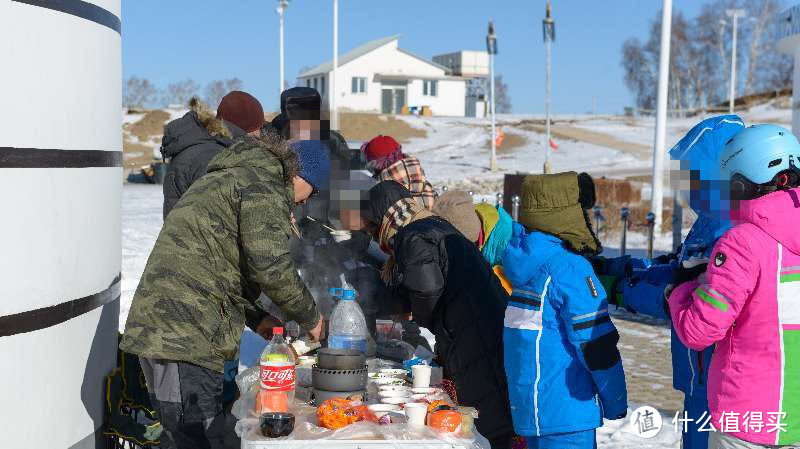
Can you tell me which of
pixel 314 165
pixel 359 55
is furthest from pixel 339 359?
pixel 359 55

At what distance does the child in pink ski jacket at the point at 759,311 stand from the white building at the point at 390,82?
69.6 meters

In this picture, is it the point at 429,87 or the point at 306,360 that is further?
the point at 429,87

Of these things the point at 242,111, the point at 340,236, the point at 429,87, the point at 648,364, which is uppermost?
the point at 429,87

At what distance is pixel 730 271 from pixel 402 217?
163cm

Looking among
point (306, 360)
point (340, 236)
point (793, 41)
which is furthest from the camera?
point (793, 41)

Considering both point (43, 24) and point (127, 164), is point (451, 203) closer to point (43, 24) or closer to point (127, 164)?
point (43, 24)

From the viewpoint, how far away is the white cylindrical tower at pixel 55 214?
11.9ft

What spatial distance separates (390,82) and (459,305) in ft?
235

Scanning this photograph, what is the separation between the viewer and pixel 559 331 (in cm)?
368

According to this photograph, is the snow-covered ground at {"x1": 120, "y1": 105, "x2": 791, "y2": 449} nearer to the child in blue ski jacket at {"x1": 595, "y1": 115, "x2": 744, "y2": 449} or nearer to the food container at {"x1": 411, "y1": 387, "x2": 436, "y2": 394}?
the child in blue ski jacket at {"x1": 595, "y1": 115, "x2": 744, "y2": 449}

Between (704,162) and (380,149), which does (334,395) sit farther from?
(380,149)

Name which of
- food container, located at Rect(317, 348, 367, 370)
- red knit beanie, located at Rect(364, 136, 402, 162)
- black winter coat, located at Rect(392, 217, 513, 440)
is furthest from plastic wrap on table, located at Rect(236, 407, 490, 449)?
red knit beanie, located at Rect(364, 136, 402, 162)

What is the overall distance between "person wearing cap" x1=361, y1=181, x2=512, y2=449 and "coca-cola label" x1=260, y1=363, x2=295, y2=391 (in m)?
0.83

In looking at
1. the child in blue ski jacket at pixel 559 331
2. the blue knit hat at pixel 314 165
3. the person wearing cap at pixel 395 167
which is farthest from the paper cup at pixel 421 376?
the person wearing cap at pixel 395 167
